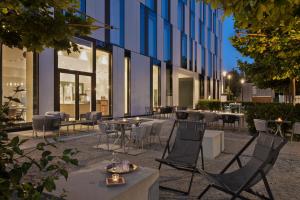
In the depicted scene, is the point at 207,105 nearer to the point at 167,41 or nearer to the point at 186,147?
the point at 167,41

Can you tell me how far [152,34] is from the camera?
19266 mm

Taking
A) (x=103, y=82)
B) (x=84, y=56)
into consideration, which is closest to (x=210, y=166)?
(x=84, y=56)

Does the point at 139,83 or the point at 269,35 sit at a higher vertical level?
the point at 269,35

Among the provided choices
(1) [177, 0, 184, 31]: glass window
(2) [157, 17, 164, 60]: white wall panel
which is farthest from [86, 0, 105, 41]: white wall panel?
(1) [177, 0, 184, 31]: glass window

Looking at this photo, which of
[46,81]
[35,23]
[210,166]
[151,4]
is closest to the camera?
[35,23]

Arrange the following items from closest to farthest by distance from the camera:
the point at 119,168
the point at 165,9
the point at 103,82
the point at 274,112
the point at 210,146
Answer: the point at 119,168, the point at 210,146, the point at 274,112, the point at 103,82, the point at 165,9

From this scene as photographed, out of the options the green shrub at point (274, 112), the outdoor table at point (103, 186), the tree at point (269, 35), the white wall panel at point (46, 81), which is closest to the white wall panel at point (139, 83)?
the white wall panel at point (46, 81)

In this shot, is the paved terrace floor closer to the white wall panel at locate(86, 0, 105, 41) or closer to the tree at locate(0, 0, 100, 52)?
the tree at locate(0, 0, 100, 52)

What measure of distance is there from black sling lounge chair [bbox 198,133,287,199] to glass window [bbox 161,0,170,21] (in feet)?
60.6

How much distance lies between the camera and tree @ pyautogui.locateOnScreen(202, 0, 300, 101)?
7.50 ft

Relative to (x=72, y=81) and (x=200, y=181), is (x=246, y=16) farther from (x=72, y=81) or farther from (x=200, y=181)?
(x=72, y=81)

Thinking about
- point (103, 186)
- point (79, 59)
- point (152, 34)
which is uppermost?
point (152, 34)

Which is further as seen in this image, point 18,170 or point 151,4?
point 151,4

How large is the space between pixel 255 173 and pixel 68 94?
10730 millimetres
